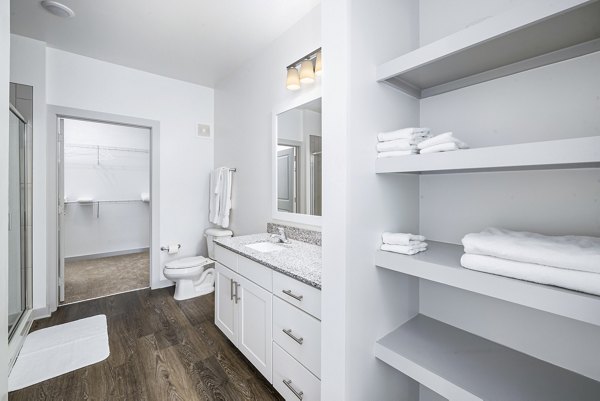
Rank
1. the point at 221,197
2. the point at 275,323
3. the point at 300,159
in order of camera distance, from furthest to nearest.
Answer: the point at 221,197
the point at 300,159
the point at 275,323

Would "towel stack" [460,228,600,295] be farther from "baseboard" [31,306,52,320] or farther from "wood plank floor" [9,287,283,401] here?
"baseboard" [31,306,52,320]

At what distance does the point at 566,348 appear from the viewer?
90 centimetres

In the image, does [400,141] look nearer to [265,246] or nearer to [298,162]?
[298,162]

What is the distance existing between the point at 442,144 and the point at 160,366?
218cm

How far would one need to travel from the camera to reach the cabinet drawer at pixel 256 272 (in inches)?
61.8

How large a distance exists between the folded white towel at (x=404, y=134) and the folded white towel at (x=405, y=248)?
1.37ft

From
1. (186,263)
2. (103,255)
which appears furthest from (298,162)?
(103,255)

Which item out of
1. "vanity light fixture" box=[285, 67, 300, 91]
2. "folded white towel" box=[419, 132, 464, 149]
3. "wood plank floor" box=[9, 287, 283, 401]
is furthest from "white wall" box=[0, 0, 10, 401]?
"folded white towel" box=[419, 132, 464, 149]

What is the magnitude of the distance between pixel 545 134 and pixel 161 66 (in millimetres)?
3413

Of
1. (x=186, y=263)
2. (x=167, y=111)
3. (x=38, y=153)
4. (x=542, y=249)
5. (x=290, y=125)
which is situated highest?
(x=167, y=111)

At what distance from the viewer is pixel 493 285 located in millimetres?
759

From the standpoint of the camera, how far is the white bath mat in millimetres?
1730

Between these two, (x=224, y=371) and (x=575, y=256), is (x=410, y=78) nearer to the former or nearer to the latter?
(x=575, y=256)

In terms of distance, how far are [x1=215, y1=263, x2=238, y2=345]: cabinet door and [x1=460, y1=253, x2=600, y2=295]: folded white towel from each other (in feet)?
5.06
